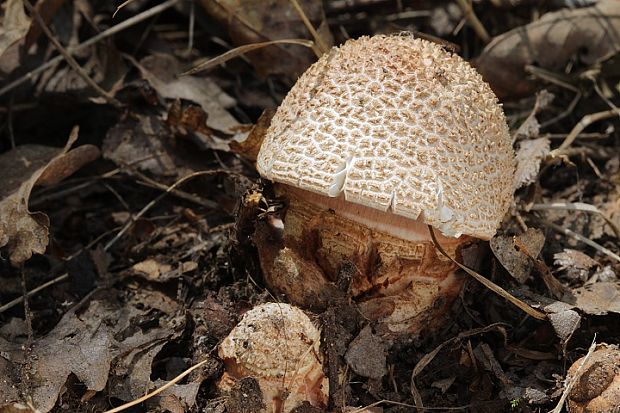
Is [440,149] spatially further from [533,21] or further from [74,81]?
[74,81]

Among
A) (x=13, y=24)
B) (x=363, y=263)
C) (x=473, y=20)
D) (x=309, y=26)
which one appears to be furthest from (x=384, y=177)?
(x=13, y=24)

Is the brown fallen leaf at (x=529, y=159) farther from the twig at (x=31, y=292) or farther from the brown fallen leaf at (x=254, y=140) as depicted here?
the twig at (x=31, y=292)

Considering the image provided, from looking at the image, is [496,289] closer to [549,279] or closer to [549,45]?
[549,279]

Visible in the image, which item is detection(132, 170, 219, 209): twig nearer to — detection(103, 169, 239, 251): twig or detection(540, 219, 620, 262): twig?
detection(103, 169, 239, 251): twig

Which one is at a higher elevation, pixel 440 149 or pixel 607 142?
pixel 440 149

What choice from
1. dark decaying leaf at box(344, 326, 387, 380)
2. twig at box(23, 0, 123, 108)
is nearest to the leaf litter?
dark decaying leaf at box(344, 326, 387, 380)

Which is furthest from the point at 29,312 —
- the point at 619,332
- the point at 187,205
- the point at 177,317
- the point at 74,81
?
the point at 619,332
